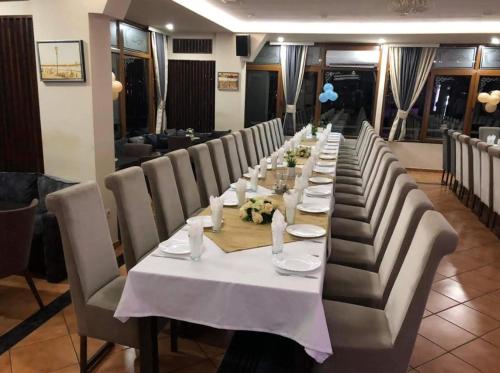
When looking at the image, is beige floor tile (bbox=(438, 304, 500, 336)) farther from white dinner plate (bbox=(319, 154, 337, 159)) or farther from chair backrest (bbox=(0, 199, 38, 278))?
chair backrest (bbox=(0, 199, 38, 278))

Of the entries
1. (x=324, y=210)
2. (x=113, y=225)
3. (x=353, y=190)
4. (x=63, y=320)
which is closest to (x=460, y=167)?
(x=353, y=190)

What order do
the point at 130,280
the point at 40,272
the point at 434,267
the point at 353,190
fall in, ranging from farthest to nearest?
the point at 353,190 → the point at 40,272 → the point at 130,280 → the point at 434,267

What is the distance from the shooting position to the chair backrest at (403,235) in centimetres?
181

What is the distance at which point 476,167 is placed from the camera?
505 centimetres

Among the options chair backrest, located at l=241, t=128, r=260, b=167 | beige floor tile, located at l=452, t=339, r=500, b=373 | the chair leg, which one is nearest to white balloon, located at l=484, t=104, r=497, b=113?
chair backrest, located at l=241, t=128, r=260, b=167

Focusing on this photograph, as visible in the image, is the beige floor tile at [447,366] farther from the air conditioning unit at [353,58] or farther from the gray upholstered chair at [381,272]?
the air conditioning unit at [353,58]

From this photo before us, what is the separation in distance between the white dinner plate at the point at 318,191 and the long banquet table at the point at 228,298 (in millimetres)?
1183

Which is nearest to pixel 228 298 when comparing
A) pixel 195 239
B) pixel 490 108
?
pixel 195 239

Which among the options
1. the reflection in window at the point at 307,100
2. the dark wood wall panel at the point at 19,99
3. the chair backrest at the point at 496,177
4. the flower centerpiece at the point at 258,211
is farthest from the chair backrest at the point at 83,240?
the reflection in window at the point at 307,100

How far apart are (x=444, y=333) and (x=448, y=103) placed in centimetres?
668

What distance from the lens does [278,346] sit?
6.48 feet

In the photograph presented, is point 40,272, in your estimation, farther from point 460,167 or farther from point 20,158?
point 460,167

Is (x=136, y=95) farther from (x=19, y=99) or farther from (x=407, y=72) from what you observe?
(x=407, y=72)

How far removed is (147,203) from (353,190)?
250cm
